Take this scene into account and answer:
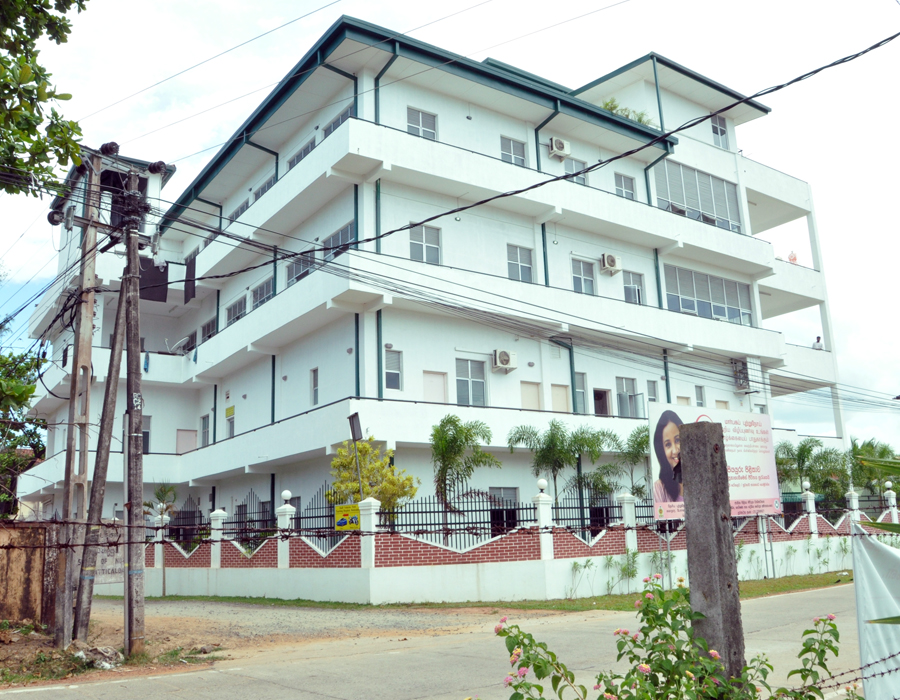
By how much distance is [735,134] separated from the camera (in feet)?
121

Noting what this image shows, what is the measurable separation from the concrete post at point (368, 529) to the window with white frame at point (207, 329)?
19.8 m

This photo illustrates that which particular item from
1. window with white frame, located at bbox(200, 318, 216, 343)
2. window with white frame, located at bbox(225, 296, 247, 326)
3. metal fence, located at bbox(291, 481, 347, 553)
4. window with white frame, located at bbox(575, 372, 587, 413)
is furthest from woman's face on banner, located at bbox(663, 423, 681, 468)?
window with white frame, located at bbox(200, 318, 216, 343)

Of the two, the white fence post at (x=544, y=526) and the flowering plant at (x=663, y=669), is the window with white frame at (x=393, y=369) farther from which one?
the flowering plant at (x=663, y=669)

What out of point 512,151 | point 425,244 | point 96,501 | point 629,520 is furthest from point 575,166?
point 96,501

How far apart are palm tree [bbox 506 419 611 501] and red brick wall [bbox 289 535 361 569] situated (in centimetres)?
742

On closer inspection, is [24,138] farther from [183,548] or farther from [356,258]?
[183,548]

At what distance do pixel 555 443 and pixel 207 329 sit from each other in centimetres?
1852

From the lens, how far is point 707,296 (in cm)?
3356

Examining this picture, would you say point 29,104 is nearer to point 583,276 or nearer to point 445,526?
point 445,526

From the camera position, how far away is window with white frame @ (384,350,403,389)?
80.9 feet

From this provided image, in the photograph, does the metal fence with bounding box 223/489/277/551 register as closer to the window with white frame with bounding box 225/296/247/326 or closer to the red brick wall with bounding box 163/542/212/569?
the red brick wall with bounding box 163/542/212/569

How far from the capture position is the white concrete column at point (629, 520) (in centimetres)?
2102

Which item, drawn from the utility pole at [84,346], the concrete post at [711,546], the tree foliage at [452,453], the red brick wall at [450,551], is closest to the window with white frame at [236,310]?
the tree foliage at [452,453]

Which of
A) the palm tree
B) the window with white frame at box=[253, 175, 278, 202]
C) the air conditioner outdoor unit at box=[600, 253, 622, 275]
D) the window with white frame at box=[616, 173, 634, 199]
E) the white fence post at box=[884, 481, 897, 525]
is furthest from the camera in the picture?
the window with white frame at box=[616, 173, 634, 199]
